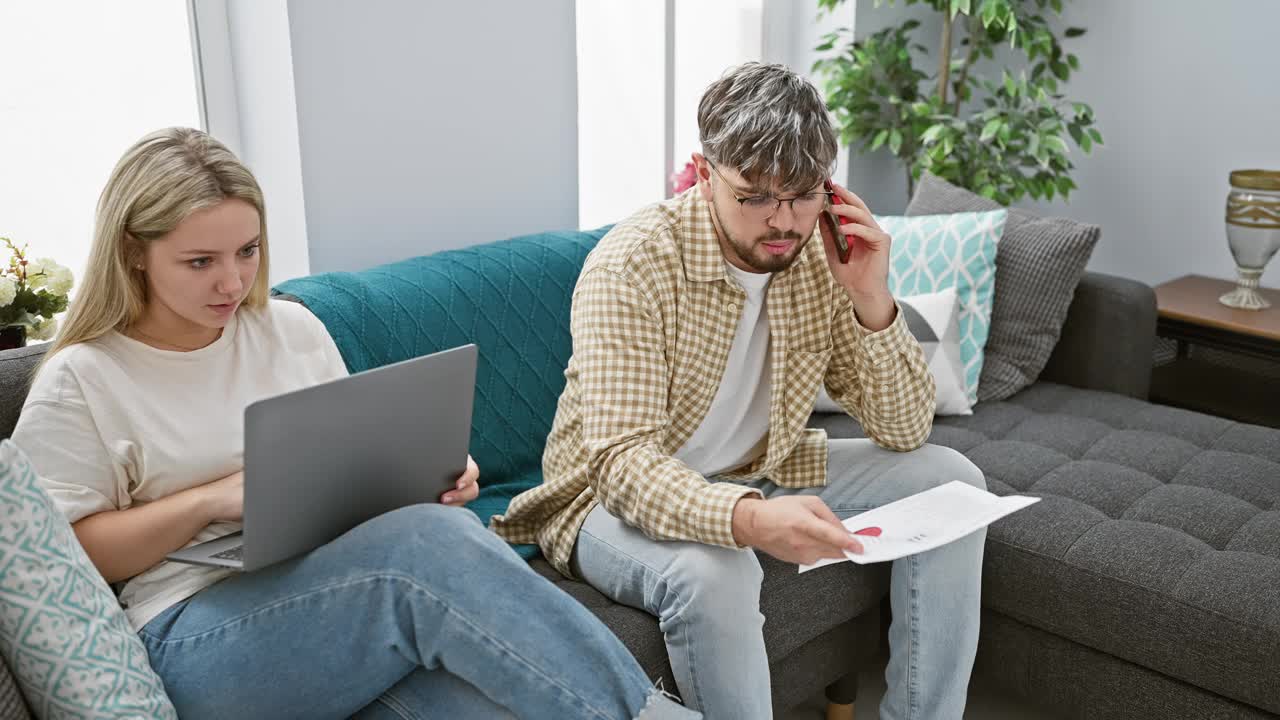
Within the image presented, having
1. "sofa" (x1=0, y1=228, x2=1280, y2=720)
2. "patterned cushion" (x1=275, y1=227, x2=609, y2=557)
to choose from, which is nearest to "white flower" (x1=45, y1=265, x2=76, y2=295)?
"sofa" (x1=0, y1=228, x2=1280, y2=720)

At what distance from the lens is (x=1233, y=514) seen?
5.91ft

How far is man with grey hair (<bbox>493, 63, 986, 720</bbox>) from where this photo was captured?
1.40 meters

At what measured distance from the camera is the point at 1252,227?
264cm

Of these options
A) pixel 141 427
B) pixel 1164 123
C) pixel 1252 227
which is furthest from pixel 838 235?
pixel 1164 123

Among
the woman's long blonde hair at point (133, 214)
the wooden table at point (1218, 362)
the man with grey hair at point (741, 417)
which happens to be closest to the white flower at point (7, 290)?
the woman's long blonde hair at point (133, 214)

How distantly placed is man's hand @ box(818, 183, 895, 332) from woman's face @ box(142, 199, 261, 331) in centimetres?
82

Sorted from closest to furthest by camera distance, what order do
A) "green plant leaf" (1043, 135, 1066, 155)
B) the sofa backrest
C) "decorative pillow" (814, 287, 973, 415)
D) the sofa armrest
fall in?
the sofa backrest, "decorative pillow" (814, 287, 973, 415), the sofa armrest, "green plant leaf" (1043, 135, 1066, 155)

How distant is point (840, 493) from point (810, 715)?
511 mm

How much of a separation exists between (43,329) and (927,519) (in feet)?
4.19

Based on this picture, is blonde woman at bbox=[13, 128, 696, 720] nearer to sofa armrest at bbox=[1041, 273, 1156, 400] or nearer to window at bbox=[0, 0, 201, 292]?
window at bbox=[0, 0, 201, 292]

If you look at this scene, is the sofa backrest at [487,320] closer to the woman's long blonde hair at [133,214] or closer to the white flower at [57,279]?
the white flower at [57,279]

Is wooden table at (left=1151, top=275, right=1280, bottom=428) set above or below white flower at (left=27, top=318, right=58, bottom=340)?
below

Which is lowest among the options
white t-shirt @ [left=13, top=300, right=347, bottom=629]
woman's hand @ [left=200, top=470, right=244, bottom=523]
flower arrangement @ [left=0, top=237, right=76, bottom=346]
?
woman's hand @ [left=200, top=470, right=244, bottom=523]

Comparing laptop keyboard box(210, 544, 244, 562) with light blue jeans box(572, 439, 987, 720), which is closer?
laptop keyboard box(210, 544, 244, 562)
